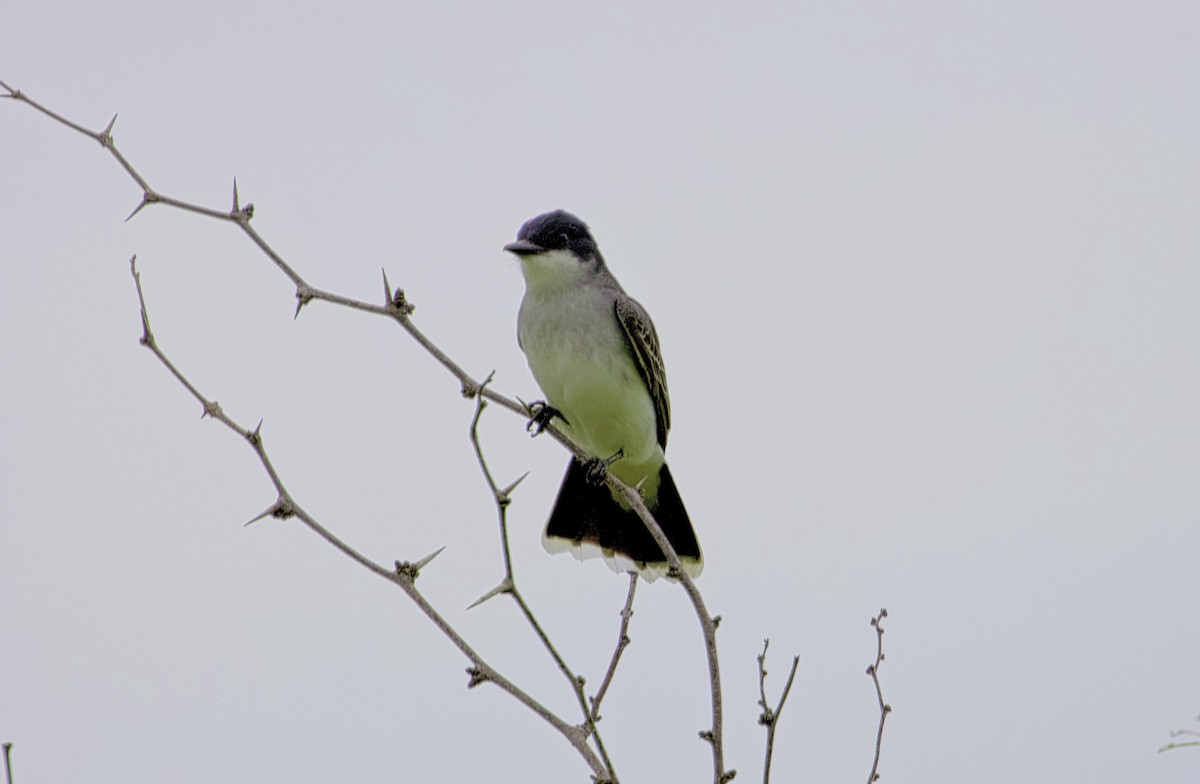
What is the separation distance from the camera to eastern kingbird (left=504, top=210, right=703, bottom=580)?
683 cm

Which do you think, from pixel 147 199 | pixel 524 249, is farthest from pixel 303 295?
pixel 524 249

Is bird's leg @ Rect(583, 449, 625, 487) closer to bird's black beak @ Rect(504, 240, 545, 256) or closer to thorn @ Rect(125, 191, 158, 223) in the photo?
bird's black beak @ Rect(504, 240, 545, 256)

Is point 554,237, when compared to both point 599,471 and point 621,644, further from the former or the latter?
point 621,644

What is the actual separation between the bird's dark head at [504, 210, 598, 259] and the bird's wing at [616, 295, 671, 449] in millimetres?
378

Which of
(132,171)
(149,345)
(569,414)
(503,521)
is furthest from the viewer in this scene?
(569,414)

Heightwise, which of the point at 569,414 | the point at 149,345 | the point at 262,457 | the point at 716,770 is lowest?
the point at 716,770

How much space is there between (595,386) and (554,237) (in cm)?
92

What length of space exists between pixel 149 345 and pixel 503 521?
36.3 inches

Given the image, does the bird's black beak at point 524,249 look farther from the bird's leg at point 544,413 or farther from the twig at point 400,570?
the twig at point 400,570

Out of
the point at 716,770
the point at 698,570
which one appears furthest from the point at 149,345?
the point at 698,570

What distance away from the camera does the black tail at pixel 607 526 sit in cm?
734

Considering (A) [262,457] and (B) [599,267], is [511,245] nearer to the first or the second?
(B) [599,267]

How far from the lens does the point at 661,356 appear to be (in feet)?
24.1

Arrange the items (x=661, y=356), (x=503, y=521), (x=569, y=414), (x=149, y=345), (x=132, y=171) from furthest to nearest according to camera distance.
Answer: (x=661, y=356) < (x=569, y=414) < (x=132, y=171) < (x=149, y=345) < (x=503, y=521)
